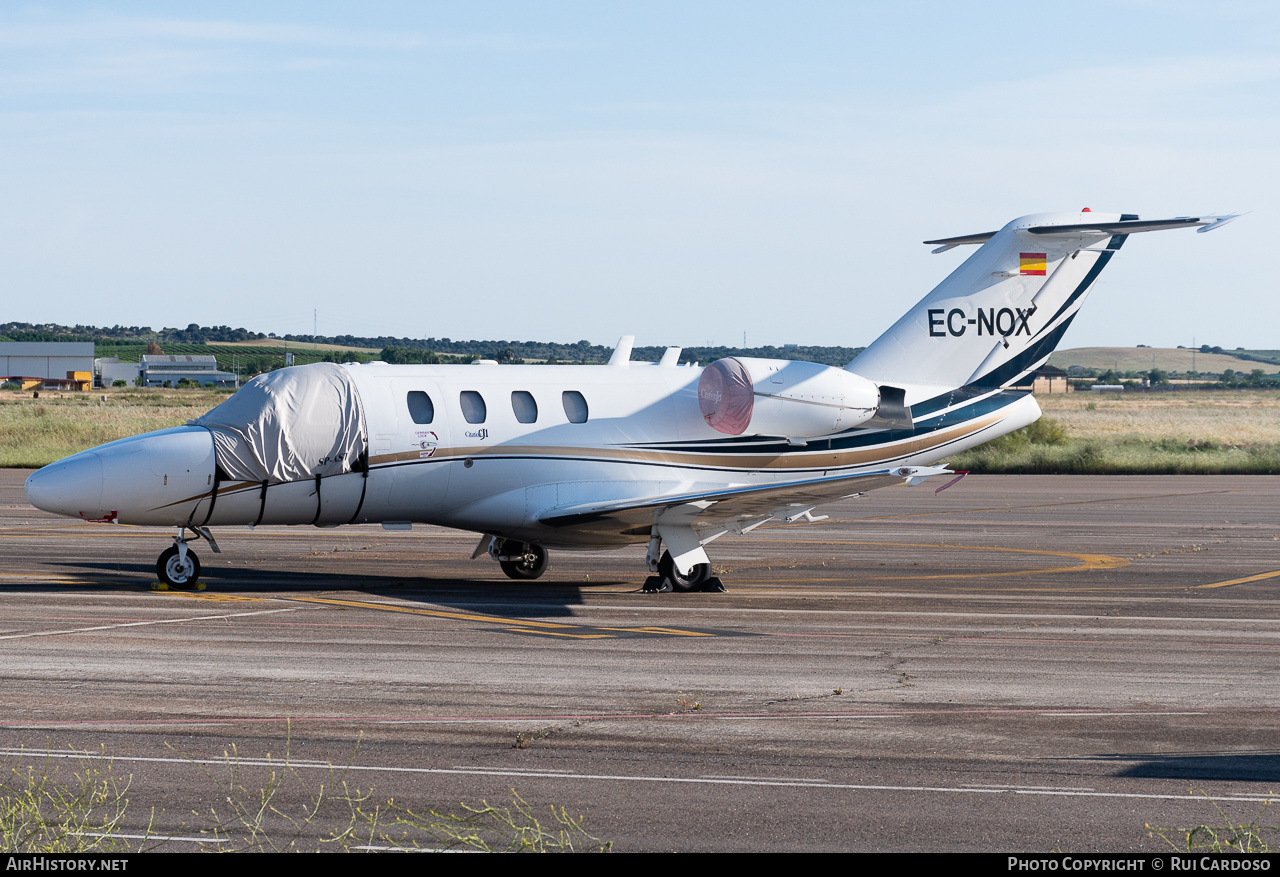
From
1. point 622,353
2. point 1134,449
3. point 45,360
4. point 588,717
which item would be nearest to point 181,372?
point 45,360

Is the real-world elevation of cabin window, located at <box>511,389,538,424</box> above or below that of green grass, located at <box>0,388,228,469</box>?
above

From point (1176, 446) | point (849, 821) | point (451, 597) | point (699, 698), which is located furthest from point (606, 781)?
point (1176, 446)

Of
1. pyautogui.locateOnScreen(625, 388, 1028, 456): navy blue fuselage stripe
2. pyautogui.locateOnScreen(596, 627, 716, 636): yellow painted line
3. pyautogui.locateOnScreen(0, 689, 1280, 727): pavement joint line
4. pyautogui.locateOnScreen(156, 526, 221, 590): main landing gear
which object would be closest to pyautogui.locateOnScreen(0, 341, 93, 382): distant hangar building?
pyautogui.locateOnScreen(156, 526, 221, 590): main landing gear

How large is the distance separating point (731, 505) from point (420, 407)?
195 inches

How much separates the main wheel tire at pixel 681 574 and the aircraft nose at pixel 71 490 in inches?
324

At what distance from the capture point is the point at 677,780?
31.4ft

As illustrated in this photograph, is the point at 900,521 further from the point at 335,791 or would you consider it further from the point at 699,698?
the point at 335,791

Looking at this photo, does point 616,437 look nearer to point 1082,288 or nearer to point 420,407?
point 420,407

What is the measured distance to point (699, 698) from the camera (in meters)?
12.4

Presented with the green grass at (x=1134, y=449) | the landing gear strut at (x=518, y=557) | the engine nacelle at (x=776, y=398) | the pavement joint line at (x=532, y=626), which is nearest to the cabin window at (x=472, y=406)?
the landing gear strut at (x=518, y=557)

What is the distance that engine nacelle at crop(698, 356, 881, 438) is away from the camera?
2083cm

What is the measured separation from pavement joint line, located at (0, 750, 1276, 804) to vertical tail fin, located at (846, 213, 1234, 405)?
13.6 metres

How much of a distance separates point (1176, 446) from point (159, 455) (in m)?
53.1

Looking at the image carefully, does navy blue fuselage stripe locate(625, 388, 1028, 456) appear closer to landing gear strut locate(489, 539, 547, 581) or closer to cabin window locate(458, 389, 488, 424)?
cabin window locate(458, 389, 488, 424)
